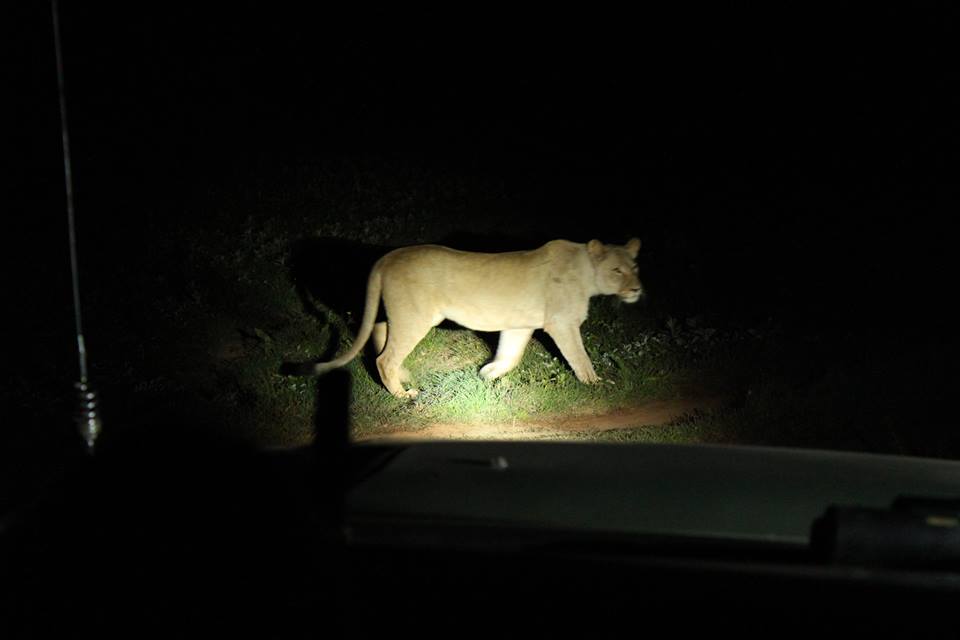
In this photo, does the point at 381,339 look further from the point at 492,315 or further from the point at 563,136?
the point at 563,136

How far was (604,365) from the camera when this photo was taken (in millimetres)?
9148

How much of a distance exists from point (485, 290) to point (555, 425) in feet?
3.74

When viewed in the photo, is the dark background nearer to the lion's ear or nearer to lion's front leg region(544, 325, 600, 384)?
lion's front leg region(544, 325, 600, 384)

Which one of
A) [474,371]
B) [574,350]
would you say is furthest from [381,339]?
[574,350]

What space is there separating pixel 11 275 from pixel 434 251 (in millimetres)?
6500

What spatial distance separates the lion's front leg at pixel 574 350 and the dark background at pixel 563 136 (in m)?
2.52

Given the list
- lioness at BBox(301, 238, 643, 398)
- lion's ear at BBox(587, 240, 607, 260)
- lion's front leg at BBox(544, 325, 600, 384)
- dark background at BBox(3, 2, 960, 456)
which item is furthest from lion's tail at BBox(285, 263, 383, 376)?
dark background at BBox(3, 2, 960, 456)

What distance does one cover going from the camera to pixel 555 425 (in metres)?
7.95

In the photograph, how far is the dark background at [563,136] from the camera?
11789mm

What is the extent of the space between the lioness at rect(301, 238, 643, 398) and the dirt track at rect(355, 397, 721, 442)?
0.58 m

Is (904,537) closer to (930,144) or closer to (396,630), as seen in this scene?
(396,630)

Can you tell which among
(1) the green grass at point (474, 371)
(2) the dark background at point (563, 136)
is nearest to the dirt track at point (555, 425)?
(1) the green grass at point (474, 371)

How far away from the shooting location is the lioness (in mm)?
8055

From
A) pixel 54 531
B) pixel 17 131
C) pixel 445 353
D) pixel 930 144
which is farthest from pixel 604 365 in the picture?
pixel 17 131
